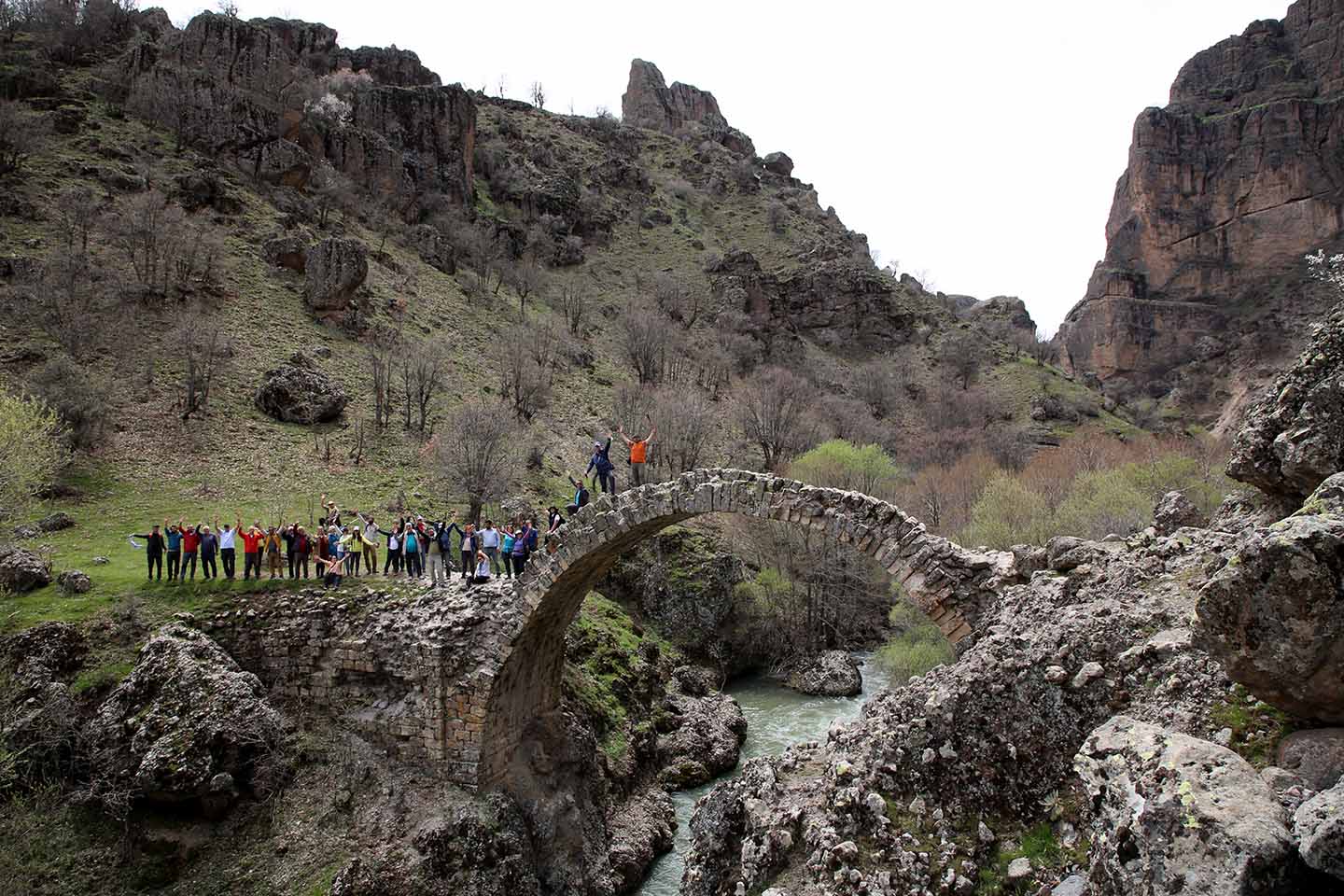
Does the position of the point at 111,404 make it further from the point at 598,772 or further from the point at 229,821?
the point at 598,772

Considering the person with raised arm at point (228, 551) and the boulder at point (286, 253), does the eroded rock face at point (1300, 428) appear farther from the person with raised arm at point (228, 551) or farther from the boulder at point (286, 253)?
the boulder at point (286, 253)

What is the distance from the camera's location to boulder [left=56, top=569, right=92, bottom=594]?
547 inches

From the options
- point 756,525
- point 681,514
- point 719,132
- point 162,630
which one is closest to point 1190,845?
point 681,514

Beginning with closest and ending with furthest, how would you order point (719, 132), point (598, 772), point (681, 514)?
point (681, 514), point (598, 772), point (719, 132)

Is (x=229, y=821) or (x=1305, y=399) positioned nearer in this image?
(x=1305, y=399)

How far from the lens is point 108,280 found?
29484 millimetres

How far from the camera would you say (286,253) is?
1443 inches

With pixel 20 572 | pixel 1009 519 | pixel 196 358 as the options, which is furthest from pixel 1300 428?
pixel 196 358

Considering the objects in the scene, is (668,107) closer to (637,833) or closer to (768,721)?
(768,721)

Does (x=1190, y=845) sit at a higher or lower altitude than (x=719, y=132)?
lower

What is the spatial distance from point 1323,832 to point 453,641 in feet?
40.2

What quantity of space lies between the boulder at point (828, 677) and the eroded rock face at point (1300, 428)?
1931 centimetres

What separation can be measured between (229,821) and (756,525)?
73.9ft

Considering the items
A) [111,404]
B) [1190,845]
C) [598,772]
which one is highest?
[111,404]
